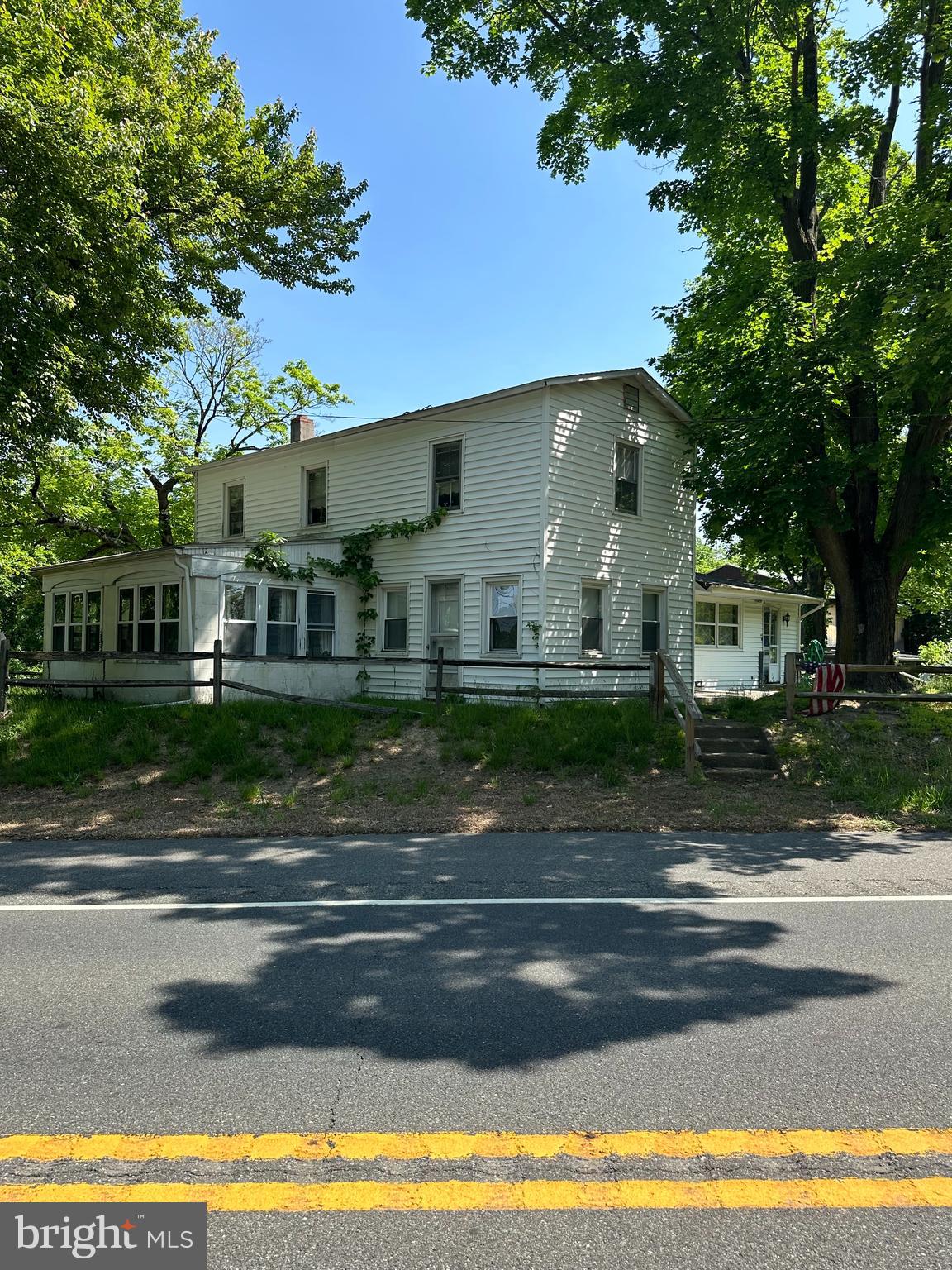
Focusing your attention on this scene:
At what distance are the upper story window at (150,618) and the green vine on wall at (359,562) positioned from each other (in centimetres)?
207

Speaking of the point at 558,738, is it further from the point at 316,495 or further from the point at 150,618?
the point at 316,495

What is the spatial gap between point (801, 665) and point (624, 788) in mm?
19802

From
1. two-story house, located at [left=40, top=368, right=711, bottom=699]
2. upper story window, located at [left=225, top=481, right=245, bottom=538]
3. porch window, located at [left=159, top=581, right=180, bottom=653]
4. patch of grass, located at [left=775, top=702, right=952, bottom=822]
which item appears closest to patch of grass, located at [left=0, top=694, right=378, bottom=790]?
two-story house, located at [left=40, top=368, right=711, bottom=699]

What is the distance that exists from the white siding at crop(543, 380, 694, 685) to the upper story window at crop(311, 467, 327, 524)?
722cm

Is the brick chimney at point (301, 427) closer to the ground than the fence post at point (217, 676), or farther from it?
farther from it

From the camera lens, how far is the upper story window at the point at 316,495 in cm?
2127

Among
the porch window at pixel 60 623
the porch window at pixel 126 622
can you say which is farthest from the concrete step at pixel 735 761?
the porch window at pixel 60 623

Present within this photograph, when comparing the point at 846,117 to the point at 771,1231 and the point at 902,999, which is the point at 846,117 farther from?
the point at 771,1231

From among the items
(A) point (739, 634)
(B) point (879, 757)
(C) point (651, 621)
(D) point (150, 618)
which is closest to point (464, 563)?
(C) point (651, 621)

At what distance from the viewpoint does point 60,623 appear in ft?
74.7

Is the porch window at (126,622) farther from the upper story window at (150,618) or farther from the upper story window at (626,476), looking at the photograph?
the upper story window at (626,476)

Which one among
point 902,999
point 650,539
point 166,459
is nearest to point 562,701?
point 650,539

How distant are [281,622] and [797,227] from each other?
533 inches

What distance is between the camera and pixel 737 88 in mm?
14938
